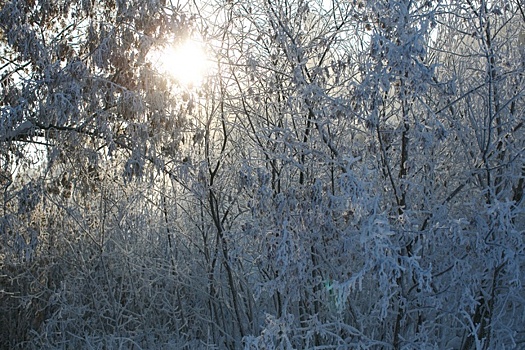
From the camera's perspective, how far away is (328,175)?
576 centimetres

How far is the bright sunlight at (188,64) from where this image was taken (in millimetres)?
6316

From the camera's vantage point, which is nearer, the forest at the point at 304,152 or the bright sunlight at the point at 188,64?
the forest at the point at 304,152

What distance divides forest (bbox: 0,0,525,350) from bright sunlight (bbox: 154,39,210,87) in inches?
1.1

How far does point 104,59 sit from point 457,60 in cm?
334

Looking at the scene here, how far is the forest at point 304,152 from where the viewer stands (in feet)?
15.7

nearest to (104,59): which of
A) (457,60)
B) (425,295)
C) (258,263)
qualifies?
(258,263)

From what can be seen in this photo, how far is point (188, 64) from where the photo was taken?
6.46 meters

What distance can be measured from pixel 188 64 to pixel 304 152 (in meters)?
1.67

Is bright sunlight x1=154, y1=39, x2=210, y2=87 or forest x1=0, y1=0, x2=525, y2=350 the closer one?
forest x1=0, y1=0, x2=525, y2=350

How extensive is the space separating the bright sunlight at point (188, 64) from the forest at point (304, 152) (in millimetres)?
29

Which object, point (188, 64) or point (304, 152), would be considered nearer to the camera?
point (304, 152)

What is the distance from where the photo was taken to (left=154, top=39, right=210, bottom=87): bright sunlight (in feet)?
20.7

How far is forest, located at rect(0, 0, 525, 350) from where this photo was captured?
479 centimetres

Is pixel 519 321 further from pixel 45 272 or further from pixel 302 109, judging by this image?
pixel 45 272
